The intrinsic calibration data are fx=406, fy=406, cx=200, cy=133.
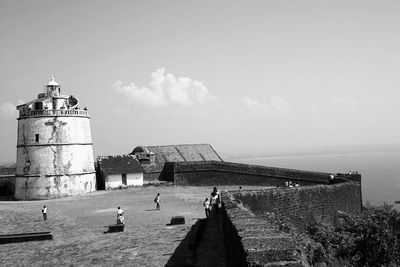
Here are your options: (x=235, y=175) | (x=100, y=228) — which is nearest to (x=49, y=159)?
(x=235, y=175)

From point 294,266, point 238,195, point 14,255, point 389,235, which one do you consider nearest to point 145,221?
point 238,195

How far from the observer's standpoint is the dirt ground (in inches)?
521

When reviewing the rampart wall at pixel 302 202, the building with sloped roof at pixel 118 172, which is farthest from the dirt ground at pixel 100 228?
the rampart wall at pixel 302 202

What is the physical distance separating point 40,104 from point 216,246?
24531 millimetres

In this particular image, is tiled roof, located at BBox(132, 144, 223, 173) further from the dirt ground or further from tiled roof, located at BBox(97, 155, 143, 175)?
the dirt ground

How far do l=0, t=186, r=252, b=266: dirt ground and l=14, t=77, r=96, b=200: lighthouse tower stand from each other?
197cm

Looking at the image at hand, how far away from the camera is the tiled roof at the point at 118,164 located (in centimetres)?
3284

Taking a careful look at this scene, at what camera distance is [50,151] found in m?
31.5

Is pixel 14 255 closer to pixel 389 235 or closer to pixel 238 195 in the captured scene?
pixel 238 195

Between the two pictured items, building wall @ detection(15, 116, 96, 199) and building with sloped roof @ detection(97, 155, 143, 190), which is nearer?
building wall @ detection(15, 116, 96, 199)

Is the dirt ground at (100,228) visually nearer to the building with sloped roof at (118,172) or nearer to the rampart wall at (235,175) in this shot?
the building with sloped roof at (118,172)

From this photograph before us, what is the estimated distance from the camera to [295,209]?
69.3 feet

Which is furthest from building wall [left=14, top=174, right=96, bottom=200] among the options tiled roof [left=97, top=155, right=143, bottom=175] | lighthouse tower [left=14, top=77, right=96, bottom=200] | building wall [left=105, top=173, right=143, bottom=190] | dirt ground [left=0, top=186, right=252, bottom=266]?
tiled roof [left=97, top=155, right=143, bottom=175]

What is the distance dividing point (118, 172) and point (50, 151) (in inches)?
215
